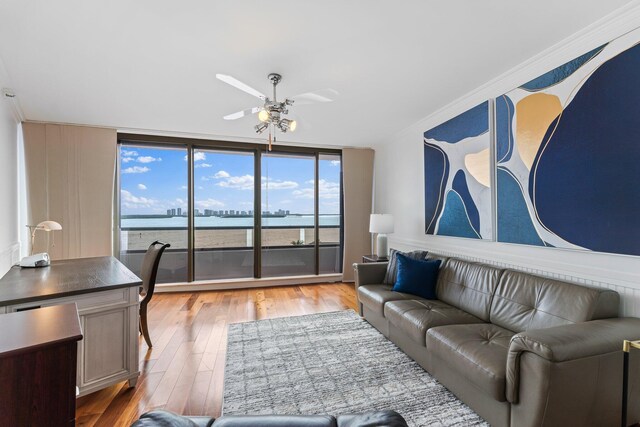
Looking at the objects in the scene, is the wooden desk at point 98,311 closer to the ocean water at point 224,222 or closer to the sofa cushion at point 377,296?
the sofa cushion at point 377,296

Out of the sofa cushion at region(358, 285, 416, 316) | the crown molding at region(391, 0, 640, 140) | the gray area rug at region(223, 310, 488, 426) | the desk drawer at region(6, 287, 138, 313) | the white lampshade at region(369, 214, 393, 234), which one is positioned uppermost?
Result: the crown molding at region(391, 0, 640, 140)

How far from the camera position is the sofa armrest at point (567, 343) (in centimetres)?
146

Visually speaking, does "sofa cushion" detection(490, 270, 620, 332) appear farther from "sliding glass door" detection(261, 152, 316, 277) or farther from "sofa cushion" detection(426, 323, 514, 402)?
"sliding glass door" detection(261, 152, 316, 277)

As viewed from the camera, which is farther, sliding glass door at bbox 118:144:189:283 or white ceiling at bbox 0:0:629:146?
sliding glass door at bbox 118:144:189:283

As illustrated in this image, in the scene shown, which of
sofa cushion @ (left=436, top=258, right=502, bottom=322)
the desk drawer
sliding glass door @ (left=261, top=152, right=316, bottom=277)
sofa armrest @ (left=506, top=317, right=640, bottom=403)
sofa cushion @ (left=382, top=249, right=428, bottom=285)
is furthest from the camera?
sliding glass door @ (left=261, top=152, right=316, bottom=277)

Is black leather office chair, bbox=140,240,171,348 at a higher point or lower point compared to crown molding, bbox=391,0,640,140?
lower

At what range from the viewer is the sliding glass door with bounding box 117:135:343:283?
4797mm

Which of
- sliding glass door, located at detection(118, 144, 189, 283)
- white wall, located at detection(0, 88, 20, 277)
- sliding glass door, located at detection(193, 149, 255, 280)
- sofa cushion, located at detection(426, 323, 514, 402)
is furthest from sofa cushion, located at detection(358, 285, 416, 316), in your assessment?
white wall, located at detection(0, 88, 20, 277)

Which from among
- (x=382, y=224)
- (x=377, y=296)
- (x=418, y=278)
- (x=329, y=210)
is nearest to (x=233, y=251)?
(x=329, y=210)

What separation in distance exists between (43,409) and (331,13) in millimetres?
2351

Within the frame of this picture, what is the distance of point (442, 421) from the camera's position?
1834 mm

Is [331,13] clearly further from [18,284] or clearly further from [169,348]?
[169,348]

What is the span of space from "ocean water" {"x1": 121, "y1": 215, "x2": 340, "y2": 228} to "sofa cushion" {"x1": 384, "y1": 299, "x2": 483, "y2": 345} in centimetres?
300

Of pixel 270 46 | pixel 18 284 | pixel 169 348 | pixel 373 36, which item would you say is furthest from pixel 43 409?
pixel 373 36
